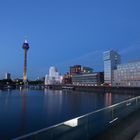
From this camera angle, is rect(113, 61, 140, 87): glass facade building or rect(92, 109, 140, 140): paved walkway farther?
rect(113, 61, 140, 87): glass facade building

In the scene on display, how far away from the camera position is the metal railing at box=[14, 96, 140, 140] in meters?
6.02

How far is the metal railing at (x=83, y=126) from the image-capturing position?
6020mm

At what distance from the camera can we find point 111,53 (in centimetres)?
19125

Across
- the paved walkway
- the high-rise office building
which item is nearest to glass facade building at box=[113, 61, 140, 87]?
the high-rise office building

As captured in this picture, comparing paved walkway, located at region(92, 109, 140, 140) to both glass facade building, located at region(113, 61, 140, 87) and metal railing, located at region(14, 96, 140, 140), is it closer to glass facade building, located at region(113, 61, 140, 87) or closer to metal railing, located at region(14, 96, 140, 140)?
metal railing, located at region(14, 96, 140, 140)

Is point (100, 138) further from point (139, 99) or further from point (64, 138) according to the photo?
point (139, 99)

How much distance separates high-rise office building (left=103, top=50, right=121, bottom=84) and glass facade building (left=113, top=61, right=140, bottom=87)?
10.2 meters

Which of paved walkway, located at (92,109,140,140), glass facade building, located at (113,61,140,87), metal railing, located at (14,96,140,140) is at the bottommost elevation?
paved walkway, located at (92,109,140,140)

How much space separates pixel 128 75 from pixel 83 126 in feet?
489

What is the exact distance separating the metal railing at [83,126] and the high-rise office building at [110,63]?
536 ft

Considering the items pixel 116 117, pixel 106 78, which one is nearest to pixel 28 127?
pixel 116 117

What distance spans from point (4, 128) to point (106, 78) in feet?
516

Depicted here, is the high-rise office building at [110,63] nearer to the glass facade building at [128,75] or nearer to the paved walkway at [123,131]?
the glass facade building at [128,75]

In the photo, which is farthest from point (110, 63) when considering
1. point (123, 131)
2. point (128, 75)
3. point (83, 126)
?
point (83, 126)
